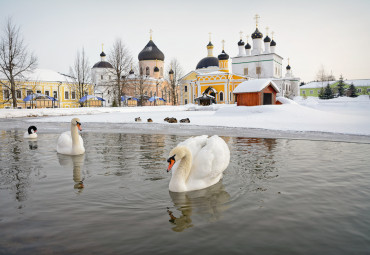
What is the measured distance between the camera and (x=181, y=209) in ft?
13.5

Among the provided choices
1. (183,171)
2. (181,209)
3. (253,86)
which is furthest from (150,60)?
(181,209)

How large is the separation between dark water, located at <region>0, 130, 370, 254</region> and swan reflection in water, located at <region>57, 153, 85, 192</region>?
25 mm

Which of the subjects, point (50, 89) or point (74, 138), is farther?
point (50, 89)

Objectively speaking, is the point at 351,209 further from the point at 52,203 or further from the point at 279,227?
the point at 52,203

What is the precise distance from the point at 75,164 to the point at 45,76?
2224 inches

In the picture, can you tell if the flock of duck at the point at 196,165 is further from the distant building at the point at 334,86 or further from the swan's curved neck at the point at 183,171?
the distant building at the point at 334,86

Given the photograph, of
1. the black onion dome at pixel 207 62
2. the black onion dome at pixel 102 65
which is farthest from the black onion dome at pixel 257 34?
the black onion dome at pixel 102 65

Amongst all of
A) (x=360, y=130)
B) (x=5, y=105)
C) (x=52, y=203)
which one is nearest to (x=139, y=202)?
(x=52, y=203)

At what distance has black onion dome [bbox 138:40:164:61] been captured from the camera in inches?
2788

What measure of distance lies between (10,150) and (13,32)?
32.2 meters

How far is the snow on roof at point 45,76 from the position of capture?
2178 inches

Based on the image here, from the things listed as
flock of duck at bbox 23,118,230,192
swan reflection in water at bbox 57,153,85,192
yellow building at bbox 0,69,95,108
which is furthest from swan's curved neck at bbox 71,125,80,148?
yellow building at bbox 0,69,95,108

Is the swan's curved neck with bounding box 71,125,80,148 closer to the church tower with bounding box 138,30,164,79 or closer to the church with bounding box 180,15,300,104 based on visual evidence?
the church with bounding box 180,15,300,104

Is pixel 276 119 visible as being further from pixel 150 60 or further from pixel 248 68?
pixel 150 60
